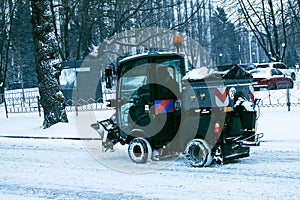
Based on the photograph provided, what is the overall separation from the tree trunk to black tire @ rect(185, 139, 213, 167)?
32.2 ft

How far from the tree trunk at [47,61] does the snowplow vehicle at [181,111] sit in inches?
313

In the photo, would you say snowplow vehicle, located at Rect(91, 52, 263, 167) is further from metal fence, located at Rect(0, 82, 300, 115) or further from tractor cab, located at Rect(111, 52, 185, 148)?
metal fence, located at Rect(0, 82, 300, 115)

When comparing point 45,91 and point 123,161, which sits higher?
point 45,91

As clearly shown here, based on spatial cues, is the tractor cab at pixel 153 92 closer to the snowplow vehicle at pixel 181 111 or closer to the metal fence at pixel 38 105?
the snowplow vehicle at pixel 181 111

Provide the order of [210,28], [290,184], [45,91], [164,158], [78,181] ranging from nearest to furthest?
[290,184] → [78,181] → [164,158] → [45,91] → [210,28]

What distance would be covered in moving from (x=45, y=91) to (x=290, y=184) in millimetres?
12434

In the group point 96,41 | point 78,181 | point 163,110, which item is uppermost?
point 96,41

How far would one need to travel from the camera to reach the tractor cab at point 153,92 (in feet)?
30.5

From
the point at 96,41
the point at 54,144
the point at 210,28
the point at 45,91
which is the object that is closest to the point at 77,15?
the point at 96,41

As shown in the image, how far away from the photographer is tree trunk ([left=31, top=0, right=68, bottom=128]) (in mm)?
17656

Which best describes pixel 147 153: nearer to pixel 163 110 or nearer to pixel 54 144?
pixel 163 110

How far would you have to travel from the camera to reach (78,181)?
8398mm

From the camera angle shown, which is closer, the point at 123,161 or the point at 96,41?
the point at 123,161

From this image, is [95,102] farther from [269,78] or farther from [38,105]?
[269,78]
